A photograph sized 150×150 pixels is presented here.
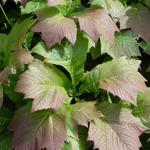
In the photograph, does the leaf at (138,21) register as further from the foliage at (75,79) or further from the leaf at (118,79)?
the leaf at (118,79)

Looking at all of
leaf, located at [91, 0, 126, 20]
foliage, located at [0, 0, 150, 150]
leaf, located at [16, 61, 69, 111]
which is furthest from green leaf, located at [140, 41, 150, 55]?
leaf, located at [16, 61, 69, 111]

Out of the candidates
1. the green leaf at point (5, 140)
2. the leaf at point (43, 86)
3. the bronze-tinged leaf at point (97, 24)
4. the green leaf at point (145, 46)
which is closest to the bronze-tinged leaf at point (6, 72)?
the leaf at point (43, 86)

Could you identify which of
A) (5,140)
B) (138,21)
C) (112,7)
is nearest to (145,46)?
(138,21)

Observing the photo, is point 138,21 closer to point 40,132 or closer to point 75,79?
point 75,79

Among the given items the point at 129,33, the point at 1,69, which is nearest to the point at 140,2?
the point at 129,33

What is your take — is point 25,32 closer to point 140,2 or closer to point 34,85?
point 34,85
